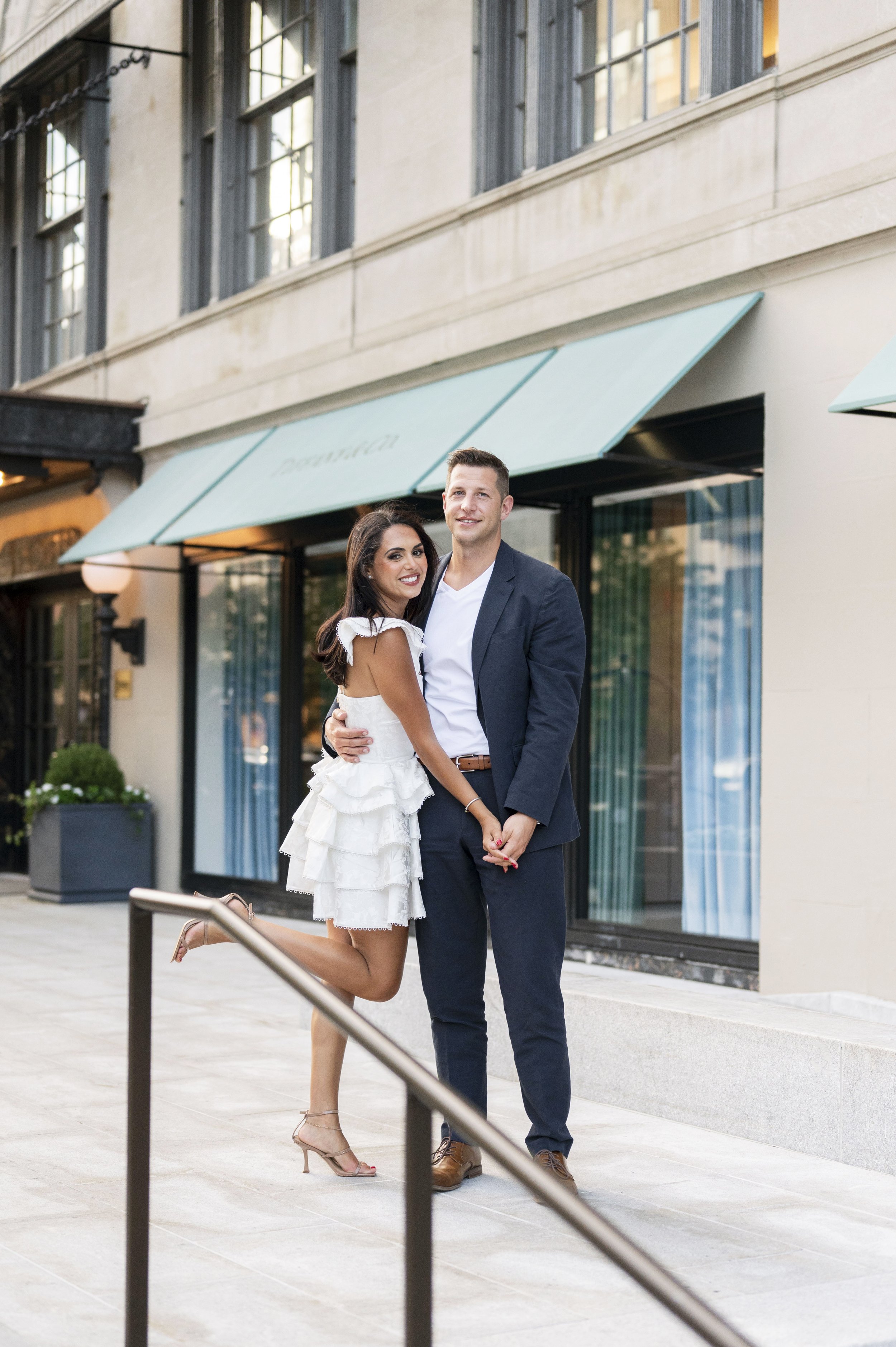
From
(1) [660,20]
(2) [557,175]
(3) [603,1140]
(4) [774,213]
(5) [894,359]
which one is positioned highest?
(1) [660,20]

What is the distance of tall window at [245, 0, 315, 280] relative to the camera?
36.8 feet

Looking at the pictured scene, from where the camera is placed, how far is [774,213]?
23.8 feet

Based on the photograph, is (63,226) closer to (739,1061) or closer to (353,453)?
(353,453)

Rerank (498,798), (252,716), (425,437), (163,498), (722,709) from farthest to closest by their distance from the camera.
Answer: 1. (252,716)
2. (163,498)
3. (425,437)
4. (722,709)
5. (498,798)

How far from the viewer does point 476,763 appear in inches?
179

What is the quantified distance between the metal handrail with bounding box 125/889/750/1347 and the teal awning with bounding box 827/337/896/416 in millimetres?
3624

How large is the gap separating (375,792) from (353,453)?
17.3 ft

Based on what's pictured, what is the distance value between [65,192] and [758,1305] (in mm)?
12744

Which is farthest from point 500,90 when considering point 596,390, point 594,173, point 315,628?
point 315,628

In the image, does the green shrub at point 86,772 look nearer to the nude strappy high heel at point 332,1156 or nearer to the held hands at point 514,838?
the nude strappy high heel at point 332,1156

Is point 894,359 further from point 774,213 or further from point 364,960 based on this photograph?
point 364,960

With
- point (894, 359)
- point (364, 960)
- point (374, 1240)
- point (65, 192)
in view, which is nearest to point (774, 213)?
point (894, 359)

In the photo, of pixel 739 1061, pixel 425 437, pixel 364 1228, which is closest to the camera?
pixel 364 1228

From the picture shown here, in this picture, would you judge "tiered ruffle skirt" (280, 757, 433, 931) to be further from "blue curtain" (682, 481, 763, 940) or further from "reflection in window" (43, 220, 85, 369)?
"reflection in window" (43, 220, 85, 369)
